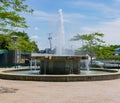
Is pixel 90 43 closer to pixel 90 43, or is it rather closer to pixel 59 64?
pixel 90 43

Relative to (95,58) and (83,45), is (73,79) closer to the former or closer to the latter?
(83,45)

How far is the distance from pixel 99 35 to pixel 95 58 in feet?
17.9

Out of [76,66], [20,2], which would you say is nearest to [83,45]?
[76,66]

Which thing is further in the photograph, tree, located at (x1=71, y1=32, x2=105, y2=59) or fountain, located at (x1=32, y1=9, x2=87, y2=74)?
tree, located at (x1=71, y1=32, x2=105, y2=59)

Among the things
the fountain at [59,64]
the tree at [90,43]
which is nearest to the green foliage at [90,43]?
the tree at [90,43]

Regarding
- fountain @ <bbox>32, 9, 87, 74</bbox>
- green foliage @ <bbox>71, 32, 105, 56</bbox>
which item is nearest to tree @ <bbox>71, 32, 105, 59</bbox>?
green foliage @ <bbox>71, 32, 105, 56</bbox>

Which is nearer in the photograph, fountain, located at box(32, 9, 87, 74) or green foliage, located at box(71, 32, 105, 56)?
fountain, located at box(32, 9, 87, 74)

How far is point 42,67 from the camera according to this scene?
22.1 meters

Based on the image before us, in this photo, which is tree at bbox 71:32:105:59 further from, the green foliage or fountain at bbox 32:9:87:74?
fountain at bbox 32:9:87:74

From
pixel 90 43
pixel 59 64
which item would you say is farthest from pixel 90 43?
pixel 59 64

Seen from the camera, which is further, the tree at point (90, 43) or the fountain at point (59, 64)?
the tree at point (90, 43)

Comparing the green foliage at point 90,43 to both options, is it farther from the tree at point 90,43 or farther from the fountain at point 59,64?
the fountain at point 59,64

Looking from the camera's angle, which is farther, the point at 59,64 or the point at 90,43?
the point at 90,43

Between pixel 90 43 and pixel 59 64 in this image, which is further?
pixel 90 43
